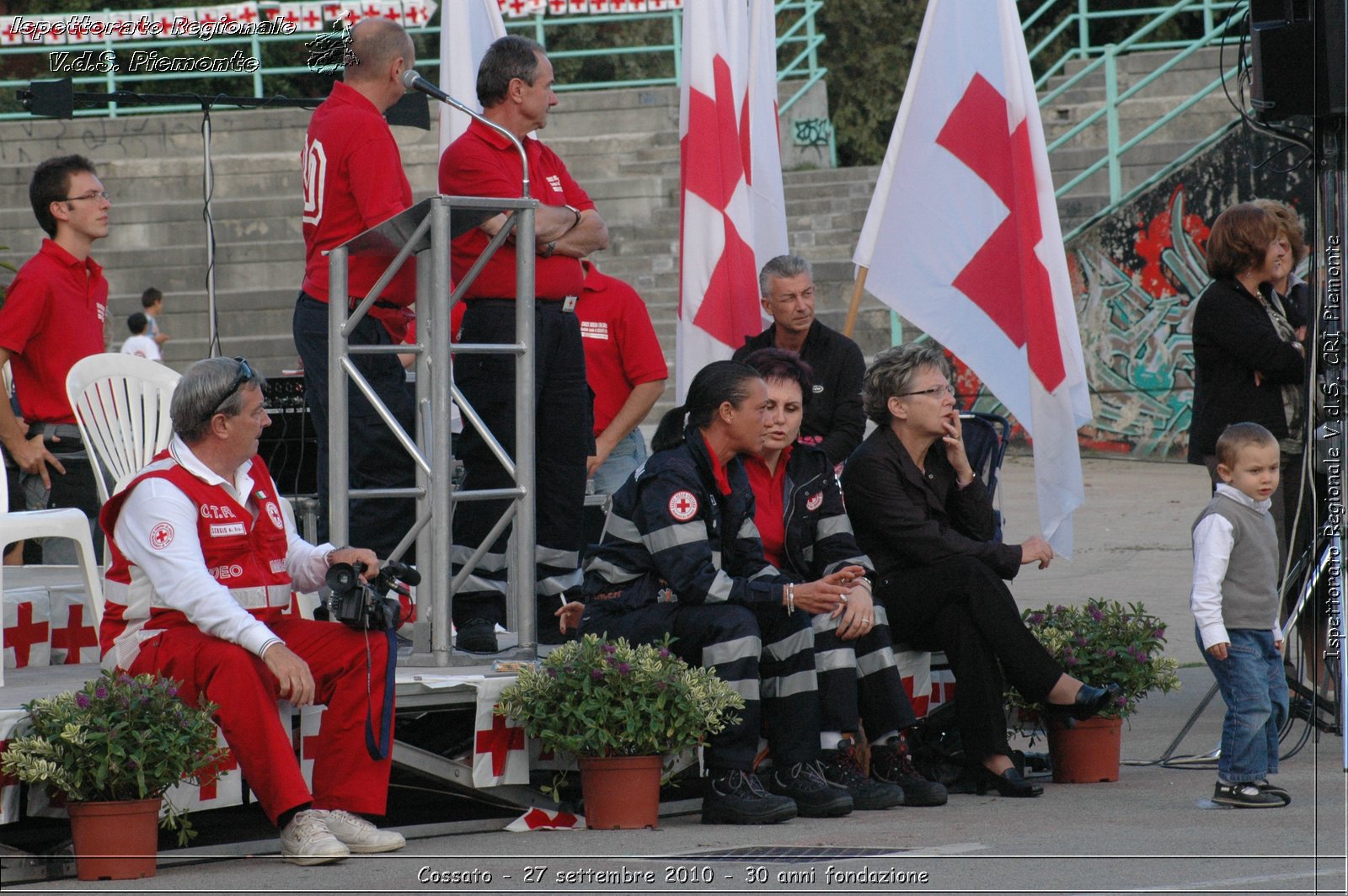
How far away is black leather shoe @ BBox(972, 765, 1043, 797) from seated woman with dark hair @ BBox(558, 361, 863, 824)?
635 millimetres

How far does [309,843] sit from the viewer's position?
4543 millimetres

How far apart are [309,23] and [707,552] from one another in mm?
17821

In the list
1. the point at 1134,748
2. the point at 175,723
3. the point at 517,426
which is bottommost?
the point at 1134,748

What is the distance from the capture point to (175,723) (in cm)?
441

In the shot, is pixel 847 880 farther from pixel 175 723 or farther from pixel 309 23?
pixel 309 23

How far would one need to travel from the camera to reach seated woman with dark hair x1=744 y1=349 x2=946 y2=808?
17.9 feet

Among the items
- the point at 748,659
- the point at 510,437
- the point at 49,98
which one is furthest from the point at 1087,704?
the point at 49,98

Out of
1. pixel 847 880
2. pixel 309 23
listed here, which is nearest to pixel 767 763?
pixel 847 880

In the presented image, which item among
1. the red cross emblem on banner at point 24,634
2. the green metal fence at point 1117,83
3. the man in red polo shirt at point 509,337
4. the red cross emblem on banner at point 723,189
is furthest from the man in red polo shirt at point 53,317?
the green metal fence at point 1117,83

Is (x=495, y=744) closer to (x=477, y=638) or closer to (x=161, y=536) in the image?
(x=477, y=638)

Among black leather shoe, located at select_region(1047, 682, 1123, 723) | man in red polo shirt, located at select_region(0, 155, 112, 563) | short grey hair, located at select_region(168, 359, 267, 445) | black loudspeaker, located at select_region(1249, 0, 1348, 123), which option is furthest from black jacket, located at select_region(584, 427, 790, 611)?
man in red polo shirt, located at select_region(0, 155, 112, 563)

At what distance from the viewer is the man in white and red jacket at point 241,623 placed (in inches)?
180

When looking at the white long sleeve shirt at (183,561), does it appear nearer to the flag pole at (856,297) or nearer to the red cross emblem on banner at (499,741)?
the red cross emblem on banner at (499,741)

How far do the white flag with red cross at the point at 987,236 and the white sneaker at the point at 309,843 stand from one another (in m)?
3.45
